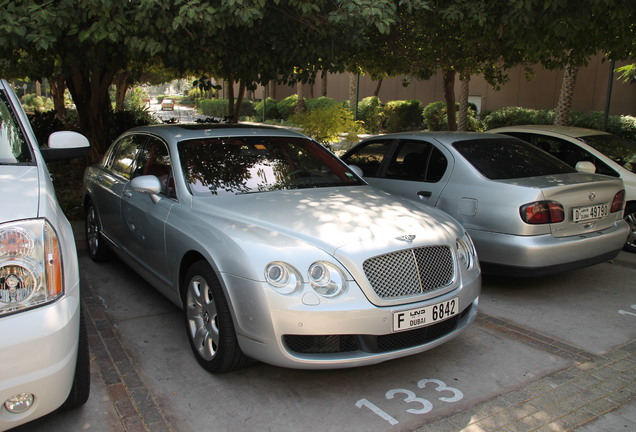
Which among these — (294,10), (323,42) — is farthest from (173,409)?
(323,42)

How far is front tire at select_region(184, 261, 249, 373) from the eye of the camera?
339cm

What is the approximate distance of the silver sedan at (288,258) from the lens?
10.4 feet

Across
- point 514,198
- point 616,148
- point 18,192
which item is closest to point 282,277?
point 18,192

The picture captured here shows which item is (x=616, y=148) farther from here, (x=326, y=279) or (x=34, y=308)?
(x=34, y=308)

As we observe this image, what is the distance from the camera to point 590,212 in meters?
5.05

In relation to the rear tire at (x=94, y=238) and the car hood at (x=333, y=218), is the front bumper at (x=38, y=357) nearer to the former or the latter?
the car hood at (x=333, y=218)

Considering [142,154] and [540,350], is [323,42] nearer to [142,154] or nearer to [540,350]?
[142,154]

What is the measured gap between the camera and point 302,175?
15.2 feet

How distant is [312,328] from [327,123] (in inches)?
303

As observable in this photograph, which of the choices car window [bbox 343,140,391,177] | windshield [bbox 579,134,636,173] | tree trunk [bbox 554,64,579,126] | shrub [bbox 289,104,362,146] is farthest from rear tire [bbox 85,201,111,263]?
tree trunk [bbox 554,64,579,126]

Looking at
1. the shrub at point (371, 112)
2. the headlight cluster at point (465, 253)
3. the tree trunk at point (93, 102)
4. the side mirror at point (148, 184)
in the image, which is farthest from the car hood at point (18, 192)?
the shrub at point (371, 112)

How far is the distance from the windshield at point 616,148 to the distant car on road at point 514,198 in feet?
4.94

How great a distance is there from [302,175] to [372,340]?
179 cm

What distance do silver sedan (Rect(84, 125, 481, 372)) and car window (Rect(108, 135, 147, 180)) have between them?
0.54 m
